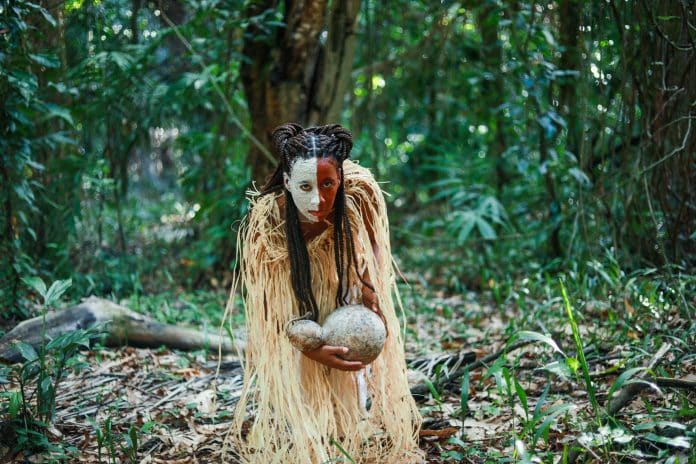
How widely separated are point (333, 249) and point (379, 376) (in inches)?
19.1

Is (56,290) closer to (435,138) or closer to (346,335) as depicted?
(346,335)

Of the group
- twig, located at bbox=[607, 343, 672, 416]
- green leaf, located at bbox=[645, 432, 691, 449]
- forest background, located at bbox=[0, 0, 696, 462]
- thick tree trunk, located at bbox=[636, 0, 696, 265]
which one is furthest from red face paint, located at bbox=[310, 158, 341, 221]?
thick tree trunk, located at bbox=[636, 0, 696, 265]

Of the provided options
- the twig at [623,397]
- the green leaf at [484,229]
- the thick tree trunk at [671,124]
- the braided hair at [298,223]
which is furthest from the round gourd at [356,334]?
the green leaf at [484,229]

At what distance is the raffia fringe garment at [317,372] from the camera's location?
2.26 m

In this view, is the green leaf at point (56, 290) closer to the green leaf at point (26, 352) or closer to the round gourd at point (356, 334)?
the green leaf at point (26, 352)

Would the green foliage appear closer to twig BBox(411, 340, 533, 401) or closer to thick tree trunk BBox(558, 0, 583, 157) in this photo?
twig BBox(411, 340, 533, 401)

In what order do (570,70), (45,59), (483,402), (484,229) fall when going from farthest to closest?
(484,229)
(570,70)
(45,59)
(483,402)

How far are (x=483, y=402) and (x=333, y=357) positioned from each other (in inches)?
31.7

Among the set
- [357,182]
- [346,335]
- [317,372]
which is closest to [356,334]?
[346,335]

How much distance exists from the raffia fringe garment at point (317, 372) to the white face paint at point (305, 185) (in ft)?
0.58

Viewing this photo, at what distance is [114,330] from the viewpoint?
333cm

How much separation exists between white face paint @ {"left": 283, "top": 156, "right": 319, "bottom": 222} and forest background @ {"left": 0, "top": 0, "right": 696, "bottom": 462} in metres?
1.32

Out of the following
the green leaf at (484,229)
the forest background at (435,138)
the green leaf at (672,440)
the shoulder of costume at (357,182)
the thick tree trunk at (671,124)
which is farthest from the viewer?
the green leaf at (484,229)

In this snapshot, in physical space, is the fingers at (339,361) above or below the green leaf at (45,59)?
below
